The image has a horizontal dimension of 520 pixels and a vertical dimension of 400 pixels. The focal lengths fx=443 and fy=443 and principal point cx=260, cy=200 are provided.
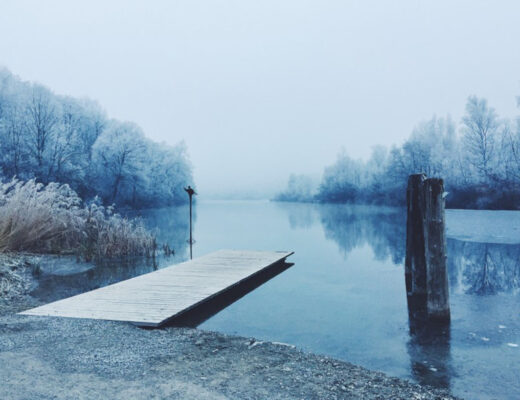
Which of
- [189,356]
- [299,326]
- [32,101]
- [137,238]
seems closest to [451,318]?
[299,326]

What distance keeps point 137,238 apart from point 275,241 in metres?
7.74

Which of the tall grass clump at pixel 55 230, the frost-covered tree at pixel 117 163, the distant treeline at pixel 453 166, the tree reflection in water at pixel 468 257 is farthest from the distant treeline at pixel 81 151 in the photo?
the distant treeline at pixel 453 166

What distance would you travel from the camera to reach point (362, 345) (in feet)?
18.5

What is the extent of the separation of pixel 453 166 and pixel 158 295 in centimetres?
3634

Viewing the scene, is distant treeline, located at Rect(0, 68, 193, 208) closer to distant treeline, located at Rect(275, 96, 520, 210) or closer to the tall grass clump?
the tall grass clump

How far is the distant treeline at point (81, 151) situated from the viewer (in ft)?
98.1

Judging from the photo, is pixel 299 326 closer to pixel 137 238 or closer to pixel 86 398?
pixel 86 398

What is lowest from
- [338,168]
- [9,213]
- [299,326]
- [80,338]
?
[299,326]

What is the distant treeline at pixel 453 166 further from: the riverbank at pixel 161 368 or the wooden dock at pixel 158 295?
the riverbank at pixel 161 368

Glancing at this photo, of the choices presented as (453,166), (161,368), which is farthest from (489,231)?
(453,166)

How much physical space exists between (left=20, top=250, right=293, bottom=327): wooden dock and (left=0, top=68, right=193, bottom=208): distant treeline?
2070 centimetres

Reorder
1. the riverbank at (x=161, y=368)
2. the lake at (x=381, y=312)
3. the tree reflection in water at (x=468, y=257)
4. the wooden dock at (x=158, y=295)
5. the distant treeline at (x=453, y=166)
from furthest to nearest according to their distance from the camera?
the distant treeline at (x=453, y=166) → the tree reflection in water at (x=468, y=257) → the wooden dock at (x=158, y=295) → the lake at (x=381, y=312) → the riverbank at (x=161, y=368)

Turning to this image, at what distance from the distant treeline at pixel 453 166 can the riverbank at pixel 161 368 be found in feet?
105

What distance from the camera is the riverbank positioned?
136 inches
